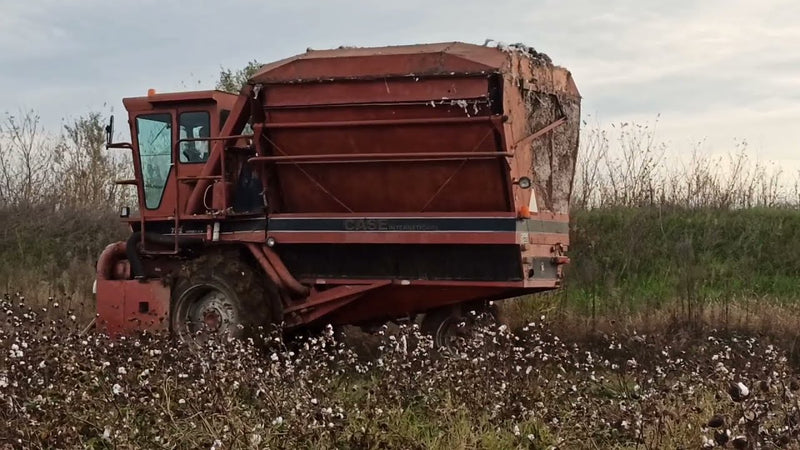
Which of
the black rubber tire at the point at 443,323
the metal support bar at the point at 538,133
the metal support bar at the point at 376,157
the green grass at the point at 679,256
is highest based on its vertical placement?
the metal support bar at the point at 538,133

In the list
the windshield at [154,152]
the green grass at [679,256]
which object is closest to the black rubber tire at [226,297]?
the windshield at [154,152]

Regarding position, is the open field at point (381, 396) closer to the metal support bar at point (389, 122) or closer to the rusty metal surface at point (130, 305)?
the rusty metal surface at point (130, 305)

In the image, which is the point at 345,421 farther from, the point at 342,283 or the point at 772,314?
the point at 772,314

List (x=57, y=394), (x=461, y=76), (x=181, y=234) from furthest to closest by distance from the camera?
(x=181, y=234), (x=461, y=76), (x=57, y=394)

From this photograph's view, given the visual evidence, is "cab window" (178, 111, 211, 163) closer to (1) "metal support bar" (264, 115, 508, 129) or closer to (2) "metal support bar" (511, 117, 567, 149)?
(1) "metal support bar" (264, 115, 508, 129)

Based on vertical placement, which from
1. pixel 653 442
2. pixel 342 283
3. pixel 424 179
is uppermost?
pixel 424 179

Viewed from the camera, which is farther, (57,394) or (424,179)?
(424,179)

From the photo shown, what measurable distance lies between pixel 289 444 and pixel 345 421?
12.3 inches

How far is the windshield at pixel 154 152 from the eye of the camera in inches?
406

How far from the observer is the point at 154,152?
10445mm

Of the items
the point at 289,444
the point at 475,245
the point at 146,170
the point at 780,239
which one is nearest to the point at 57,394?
the point at 289,444

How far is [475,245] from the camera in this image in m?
8.54

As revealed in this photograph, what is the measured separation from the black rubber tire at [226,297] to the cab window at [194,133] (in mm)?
1148

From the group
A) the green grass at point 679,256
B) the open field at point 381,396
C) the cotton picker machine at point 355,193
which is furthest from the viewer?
the green grass at point 679,256
